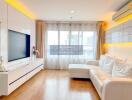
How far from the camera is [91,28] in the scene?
7203mm

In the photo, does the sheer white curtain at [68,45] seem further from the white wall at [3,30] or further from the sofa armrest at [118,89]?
the sofa armrest at [118,89]

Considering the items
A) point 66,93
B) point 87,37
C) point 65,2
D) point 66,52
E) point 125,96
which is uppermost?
point 65,2

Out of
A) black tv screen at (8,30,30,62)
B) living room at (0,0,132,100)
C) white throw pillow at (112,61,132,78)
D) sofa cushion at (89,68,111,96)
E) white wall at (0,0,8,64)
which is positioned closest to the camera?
white throw pillow at (112,61,132,78)

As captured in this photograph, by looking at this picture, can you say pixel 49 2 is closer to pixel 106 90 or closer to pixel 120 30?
pixel 120 30

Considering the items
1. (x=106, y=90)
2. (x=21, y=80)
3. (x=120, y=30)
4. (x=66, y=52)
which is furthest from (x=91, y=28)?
(x=106, y=90)

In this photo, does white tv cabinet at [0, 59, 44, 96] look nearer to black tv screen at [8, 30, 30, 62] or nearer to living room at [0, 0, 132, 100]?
living room at [0, 0, 132, 100]

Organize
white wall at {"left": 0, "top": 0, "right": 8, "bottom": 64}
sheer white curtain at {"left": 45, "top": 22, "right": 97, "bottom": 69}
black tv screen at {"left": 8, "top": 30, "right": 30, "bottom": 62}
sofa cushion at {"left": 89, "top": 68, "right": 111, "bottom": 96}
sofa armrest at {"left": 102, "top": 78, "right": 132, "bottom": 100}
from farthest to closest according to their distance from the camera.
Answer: sheer white curtain at {"left": 45, "top": 22, "right": 97, "bottom": 69}, black tv screen at {"left": 8, "top": 30, "right": 30, "bottom": 62}, white wall at {"left": 0, "top": 0, "right": 8, "bottom": 64}, sofa cushion at {"left": 89, "top": 68, "right": 111, "bottom": 96}, sofa armrest at {"left": 102, "top": 78, "right": 132, "bottom": 100}

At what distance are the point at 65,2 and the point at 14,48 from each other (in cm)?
191

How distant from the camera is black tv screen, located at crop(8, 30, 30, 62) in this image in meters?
4.21

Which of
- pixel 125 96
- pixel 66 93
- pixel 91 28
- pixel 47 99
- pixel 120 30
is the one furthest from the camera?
pixel 91 28

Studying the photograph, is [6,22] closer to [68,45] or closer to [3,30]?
[3,30]

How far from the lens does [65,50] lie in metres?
7.33

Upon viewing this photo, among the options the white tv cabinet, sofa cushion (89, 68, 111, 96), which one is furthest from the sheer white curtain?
the white tv cabinet

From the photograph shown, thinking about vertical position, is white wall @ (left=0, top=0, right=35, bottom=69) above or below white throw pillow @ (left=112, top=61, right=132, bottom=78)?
above
